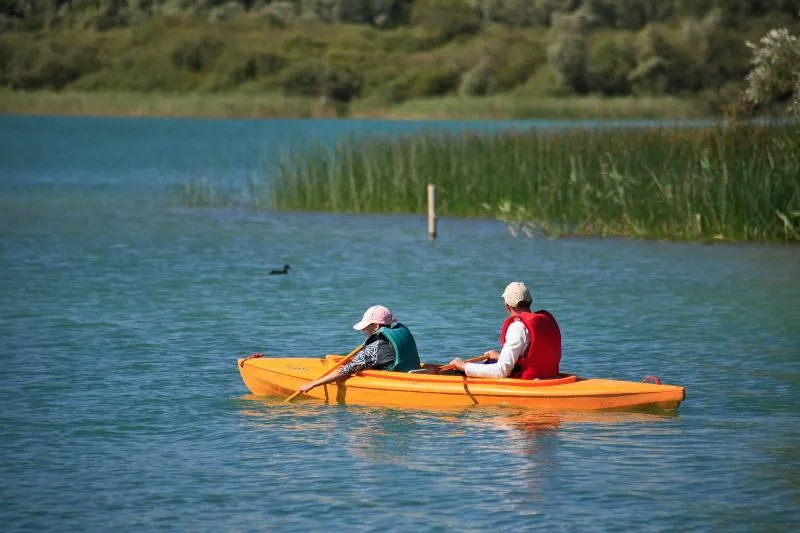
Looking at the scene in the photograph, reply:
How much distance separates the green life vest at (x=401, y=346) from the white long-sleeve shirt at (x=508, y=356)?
49cm

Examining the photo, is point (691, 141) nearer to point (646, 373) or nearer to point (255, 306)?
point (255, 306)

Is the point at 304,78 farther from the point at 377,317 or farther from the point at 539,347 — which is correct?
the point at 539,347

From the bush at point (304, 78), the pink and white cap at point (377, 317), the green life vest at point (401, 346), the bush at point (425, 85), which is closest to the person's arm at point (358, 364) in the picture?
the green life vest at point (401, 346)

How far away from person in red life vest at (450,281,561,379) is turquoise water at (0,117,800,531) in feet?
1.24

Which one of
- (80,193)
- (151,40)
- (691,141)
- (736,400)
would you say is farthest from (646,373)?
(151,40)

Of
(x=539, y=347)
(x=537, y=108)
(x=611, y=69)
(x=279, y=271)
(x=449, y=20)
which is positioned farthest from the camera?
(x=449, y=20)

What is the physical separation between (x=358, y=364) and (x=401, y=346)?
1.37 ft

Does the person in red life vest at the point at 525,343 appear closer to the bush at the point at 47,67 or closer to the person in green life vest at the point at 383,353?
the person in green life vest at the point at 383,353

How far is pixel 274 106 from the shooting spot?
91.9 m

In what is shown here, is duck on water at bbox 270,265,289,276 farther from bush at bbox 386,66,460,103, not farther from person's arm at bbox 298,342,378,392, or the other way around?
bush at bbox 386,66,460,103

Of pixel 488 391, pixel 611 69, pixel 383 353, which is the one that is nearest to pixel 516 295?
pixel 488 391

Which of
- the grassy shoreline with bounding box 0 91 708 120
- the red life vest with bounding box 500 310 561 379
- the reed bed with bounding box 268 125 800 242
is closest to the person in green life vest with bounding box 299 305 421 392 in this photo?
the red life vest with bounding box 500 310 561 379

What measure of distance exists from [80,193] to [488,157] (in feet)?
55.1

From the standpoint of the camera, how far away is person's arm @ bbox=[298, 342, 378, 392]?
549 inches
